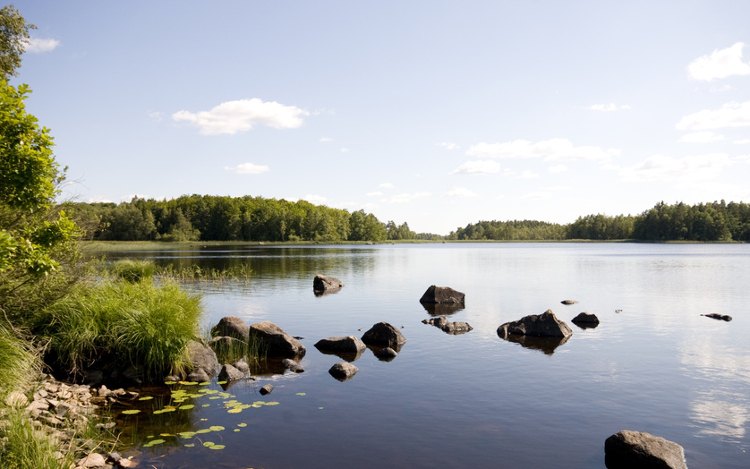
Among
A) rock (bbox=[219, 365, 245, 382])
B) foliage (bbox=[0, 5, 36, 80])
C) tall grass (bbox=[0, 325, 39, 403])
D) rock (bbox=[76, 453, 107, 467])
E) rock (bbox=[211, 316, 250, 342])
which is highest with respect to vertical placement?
foliage (bbox=[0, 5, 36, 80])

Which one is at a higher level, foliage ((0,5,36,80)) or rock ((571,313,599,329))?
foliage ((0,5,36,80))

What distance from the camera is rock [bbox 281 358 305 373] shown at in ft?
66.2

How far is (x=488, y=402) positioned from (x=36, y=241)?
45.9 ft

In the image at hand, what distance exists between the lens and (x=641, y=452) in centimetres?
1208

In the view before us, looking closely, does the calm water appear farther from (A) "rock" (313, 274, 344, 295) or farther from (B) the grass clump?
(A) "rock" (313, 274, 344, 295)

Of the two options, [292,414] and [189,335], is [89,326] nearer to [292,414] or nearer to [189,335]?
[189,335]

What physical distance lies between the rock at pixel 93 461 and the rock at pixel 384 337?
611 inches

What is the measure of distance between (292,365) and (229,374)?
2.91 m

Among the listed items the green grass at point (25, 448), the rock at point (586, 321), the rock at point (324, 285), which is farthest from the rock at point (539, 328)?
the green grass at point (25, 448)

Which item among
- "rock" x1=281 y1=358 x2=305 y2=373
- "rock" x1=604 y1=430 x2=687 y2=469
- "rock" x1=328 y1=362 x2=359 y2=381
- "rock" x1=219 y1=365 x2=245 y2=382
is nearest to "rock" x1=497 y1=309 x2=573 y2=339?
"rock" x1=328 y1=362 x2=359 y2=381

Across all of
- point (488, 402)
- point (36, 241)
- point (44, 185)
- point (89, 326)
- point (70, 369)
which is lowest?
point (488, 402)

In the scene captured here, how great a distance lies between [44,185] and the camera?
13.1 meters

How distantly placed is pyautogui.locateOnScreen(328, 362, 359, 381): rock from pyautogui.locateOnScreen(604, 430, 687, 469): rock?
374 inches

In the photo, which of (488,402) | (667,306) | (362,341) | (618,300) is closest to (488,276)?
(618,300)
